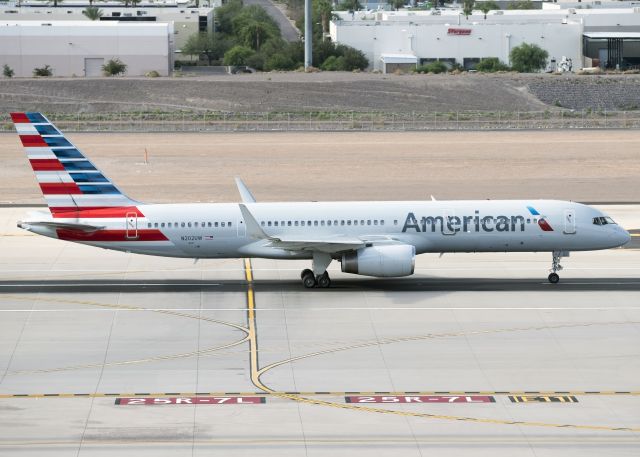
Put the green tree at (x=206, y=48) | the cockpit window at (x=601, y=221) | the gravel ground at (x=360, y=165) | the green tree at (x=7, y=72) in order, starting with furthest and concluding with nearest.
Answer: the green tree at (x=206, y=48) < the green tree at (x=7, y=72) < the gravel ground at (x=360, y=165) < the cockpit window at (x=601, y=221)

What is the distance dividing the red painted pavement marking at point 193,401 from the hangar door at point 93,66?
426ft

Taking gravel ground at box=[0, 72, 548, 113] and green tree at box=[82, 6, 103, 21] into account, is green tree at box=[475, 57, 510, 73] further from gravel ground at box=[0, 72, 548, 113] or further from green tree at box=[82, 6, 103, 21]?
green tree at box=[82, 6, 103, 21]

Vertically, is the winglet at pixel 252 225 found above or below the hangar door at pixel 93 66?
below

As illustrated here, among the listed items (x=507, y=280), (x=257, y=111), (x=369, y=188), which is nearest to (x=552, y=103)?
(x=257, y=111)

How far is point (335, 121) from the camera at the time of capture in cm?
12038

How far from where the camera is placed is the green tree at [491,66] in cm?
16862

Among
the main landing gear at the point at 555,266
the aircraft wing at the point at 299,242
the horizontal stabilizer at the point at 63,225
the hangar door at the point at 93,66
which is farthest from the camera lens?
the hangar door at the point at 93,66

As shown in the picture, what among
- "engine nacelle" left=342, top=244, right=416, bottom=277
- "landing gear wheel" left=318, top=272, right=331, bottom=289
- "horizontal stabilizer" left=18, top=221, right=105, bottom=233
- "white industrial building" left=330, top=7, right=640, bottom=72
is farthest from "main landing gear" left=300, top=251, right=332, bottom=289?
"white industrial building" left=330, top=7, right=640, bottom=72

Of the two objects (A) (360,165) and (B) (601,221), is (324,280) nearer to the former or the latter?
(B) (601,221)

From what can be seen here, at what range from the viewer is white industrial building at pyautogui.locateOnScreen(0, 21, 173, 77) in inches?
6324

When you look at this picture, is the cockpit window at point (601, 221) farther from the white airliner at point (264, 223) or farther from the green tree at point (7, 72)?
the green tree at point (7, 72)

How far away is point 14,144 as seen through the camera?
4006 inches

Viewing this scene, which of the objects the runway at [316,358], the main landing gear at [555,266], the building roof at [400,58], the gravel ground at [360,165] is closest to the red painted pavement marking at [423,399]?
the runway at [316,358]

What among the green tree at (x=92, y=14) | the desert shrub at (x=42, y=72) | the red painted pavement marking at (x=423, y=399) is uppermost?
the green tree at (x=92, y=14)
